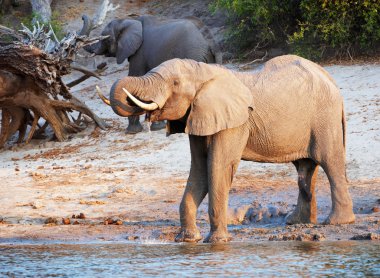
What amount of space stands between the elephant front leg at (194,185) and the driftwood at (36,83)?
5820mm

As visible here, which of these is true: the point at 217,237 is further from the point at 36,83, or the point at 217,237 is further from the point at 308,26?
the point at 308,26

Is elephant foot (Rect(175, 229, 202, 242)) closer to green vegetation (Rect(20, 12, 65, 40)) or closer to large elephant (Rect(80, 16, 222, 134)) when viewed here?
large elephant (Rect(80, 16, 222, 134))

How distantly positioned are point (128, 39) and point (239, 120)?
7.98 meters

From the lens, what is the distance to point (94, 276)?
24.2ft

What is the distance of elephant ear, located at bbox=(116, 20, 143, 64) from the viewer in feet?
53.2

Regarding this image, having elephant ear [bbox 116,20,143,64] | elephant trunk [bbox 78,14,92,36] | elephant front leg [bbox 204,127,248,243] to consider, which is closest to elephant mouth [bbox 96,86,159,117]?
elephant front leg [bbox 204,127,248,243]

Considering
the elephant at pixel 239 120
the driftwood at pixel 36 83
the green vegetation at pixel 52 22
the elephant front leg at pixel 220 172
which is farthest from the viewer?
the green vegetation at pixel 52 22

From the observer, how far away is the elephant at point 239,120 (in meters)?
8.25

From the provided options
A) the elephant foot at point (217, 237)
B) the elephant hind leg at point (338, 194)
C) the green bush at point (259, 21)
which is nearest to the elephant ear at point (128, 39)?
the green bush at point (259, 21)

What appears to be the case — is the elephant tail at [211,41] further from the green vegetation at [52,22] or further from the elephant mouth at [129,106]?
the elephant mouth at [129,106]

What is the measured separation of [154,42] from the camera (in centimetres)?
1619

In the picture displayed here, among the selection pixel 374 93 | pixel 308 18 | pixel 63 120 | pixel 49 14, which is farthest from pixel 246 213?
pixel 49 14

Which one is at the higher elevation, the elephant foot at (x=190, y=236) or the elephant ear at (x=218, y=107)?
the elephant ear at (x=218, y=107)

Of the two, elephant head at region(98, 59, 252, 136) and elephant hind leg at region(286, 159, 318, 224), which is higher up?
elephant head at region(98, 59, 252, 136)
